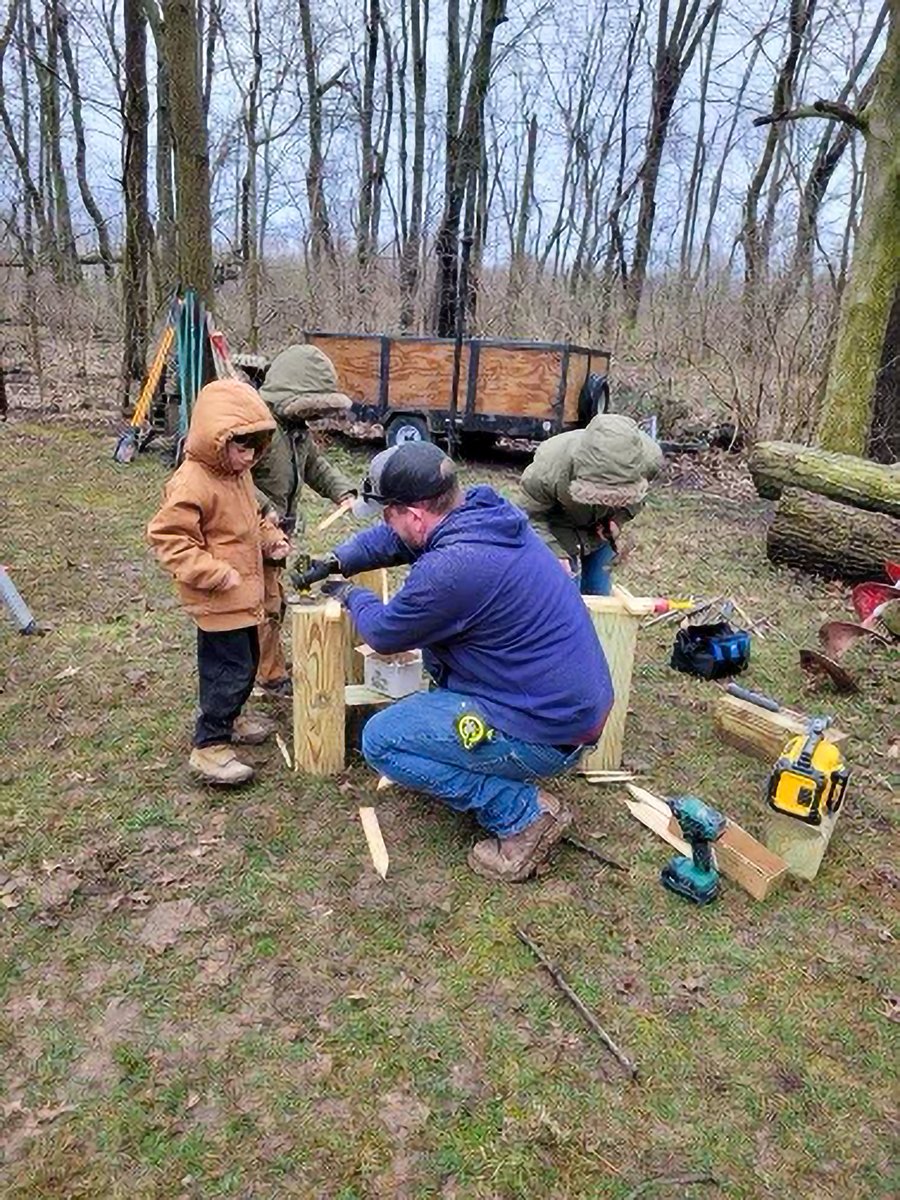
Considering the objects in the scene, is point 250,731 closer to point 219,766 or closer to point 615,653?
point 219,766

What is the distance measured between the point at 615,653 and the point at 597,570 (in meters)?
1.21

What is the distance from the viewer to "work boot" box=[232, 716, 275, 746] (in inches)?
152

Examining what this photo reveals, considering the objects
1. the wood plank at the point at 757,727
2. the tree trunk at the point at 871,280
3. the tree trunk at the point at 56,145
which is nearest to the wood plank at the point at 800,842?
the wood plank at the point at 757,727

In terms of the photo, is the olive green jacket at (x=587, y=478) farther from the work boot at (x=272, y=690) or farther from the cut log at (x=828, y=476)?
the cut log at (x=828, y=476)

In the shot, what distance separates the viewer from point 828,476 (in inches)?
278

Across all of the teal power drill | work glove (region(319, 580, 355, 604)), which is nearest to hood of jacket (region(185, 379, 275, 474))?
work glove (region(319, 580, 355, 604))

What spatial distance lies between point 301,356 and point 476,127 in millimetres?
13431

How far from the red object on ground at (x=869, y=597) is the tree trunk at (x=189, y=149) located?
7022 mm

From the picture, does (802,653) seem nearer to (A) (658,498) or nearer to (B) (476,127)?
(A) (658,498)

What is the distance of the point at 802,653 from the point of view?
4.92 metres

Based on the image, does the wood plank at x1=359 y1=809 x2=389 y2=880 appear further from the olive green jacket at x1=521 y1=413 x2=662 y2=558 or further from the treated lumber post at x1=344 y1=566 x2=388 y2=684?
the olive green jacket at x1=521 y1=413 x2=662 y2=558

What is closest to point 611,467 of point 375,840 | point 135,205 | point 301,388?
point 301,388

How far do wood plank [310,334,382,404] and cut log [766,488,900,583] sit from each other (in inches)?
187

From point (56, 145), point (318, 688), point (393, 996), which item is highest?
point (56, 145)
